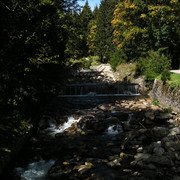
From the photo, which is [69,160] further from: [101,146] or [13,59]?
[13,59]

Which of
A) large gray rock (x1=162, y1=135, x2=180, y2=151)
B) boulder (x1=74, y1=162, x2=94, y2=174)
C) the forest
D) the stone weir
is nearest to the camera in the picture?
boulder (x1=74, y1=162, x2=94, y2=174)

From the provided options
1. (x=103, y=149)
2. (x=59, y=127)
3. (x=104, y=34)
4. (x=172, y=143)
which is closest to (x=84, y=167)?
(x=103, y=149)

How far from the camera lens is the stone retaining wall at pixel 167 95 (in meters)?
12.1

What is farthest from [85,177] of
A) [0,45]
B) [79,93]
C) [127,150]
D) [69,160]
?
[79,93]

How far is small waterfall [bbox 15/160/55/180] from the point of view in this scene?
6.58 m

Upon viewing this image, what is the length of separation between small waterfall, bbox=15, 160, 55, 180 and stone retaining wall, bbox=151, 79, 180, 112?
914 centimetres

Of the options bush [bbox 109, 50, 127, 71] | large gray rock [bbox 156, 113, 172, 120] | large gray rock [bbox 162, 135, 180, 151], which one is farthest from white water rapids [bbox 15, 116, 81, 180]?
bush [bbox 109, 50, 127, 71]

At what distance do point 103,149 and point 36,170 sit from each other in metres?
3.07

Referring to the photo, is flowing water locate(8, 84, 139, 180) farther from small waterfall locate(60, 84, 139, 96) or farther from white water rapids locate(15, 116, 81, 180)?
small waterfall locate(60, 84, 139, 96)

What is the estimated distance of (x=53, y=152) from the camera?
26.8ft

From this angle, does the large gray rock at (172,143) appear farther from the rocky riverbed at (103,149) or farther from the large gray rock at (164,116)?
the large gray rock at (164,116)

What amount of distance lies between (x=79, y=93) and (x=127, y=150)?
1304 centimetres

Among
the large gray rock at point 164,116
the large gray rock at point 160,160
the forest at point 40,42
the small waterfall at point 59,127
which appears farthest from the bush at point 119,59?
the large gray rock at point 160,160

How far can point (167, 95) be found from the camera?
13.4 meters
